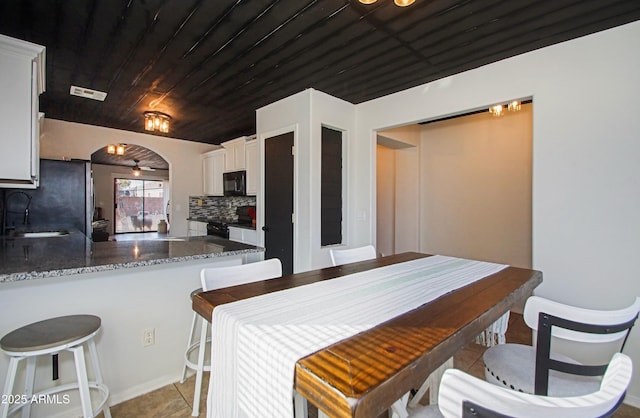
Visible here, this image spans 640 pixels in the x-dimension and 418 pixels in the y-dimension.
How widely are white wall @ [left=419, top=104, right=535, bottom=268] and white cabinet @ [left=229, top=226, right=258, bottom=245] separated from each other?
8.03ft

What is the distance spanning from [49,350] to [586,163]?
328cm

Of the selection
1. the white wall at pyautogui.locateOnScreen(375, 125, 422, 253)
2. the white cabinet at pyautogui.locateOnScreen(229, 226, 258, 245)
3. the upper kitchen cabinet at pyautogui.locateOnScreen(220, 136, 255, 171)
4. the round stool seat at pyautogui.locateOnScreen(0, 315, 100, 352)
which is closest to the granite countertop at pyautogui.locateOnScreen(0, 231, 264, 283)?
the round stool seat at pyautogui.locateOnScreen(0, 315, 100, 352)

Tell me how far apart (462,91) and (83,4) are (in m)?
2.87

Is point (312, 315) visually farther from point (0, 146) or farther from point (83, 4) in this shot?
point (0, 146)

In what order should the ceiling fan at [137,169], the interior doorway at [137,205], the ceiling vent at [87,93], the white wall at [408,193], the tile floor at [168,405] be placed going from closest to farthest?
the tile floor at [168,405] → the ceiling vent at [87,93] → the white wall at [408,193] → the ceiling fan at [137,169] → the interior doorway at [137,205]

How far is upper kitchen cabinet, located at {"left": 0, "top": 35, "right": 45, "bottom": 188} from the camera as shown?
2.08 m

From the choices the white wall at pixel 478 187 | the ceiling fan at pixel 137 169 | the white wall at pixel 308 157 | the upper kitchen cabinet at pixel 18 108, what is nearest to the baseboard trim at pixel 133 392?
the white wall at pixel 308 157

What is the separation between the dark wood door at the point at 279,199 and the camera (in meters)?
3.34

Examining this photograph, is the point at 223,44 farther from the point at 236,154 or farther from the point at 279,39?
the point at 236,154

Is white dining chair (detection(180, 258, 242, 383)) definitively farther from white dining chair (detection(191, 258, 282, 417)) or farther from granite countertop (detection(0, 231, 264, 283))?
white dining chair (detection(191, 258, 282, 417))

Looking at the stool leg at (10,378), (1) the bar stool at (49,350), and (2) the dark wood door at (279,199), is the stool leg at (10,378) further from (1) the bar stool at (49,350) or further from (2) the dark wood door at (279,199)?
(2) the dark wood door at (279,199)

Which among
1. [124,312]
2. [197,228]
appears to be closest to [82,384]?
[124,312]

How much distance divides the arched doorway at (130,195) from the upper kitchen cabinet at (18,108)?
21.7ft

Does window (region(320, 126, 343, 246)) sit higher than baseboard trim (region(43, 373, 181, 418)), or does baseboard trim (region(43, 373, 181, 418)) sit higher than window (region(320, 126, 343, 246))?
window (region(320, 126, 343, 246))
